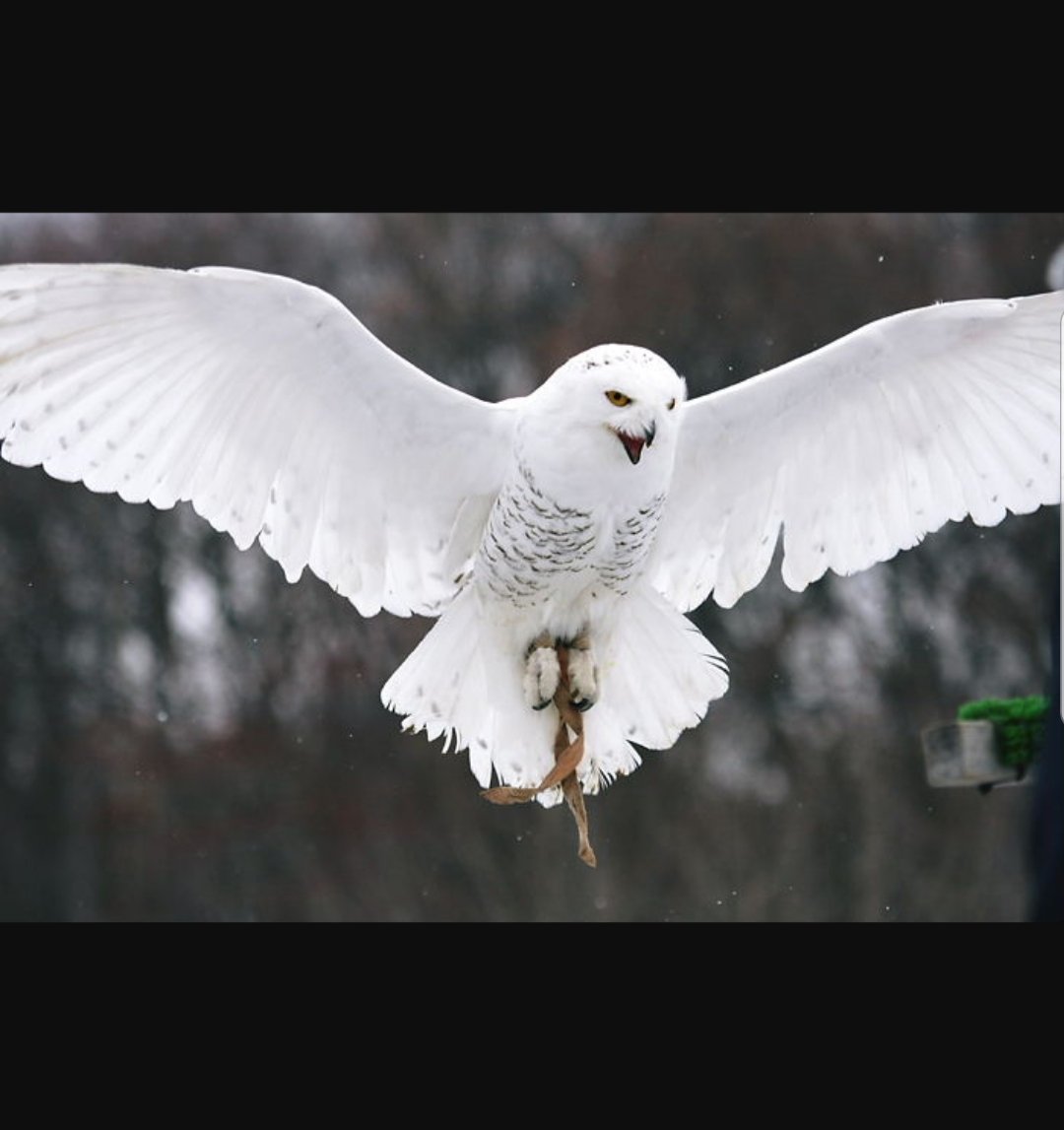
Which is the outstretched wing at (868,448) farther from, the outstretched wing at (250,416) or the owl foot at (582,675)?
the outstretched wing at (250,416)

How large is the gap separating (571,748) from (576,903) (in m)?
5.50

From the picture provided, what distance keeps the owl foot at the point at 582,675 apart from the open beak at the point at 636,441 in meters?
0.67

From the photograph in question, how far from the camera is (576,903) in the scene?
940cm

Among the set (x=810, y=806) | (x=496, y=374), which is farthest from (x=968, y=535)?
(x=496, y=374)

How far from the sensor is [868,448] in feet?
13.8

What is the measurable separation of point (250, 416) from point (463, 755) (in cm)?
620

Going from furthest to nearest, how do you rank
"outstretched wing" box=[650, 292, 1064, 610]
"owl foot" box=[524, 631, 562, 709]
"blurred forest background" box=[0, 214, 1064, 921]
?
"blurred forest background" box=[0, 214, 1064, 921] → "owl foot" box=[524, 631, 562, 709] → "outstretched wing" box=[650, 292, 1064, 610]

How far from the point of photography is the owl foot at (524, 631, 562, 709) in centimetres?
412

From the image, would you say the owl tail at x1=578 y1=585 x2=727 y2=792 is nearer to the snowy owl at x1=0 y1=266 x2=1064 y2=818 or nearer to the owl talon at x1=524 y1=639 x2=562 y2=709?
the snowy owl at x1=0 y1=266 x2=1064 y2=818

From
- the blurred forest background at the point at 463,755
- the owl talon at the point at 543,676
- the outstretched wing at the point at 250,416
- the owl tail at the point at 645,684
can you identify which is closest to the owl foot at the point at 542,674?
the owl talon at the point at 543,676

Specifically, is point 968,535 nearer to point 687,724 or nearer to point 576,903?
point 576,903

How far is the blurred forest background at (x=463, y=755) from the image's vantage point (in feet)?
31.7

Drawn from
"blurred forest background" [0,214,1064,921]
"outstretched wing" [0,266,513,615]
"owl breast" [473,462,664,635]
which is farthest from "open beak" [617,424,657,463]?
"blurred forest background" [0,214,1064,921]

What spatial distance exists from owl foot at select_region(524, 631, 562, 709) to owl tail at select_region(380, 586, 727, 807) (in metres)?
0.03
